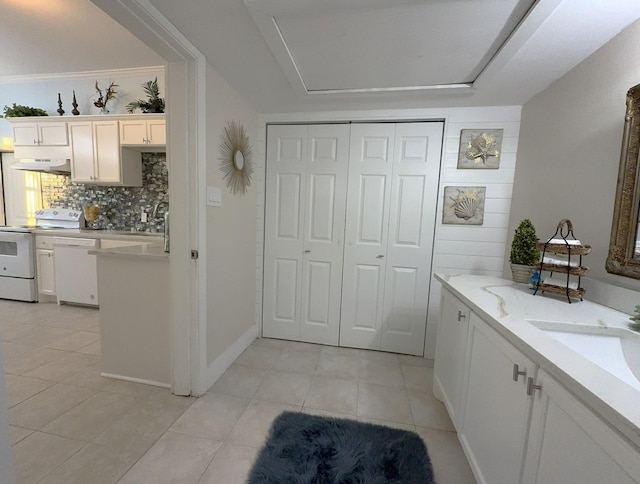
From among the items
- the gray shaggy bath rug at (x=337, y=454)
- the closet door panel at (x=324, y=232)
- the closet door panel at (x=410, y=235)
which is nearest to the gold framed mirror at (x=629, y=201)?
the closet door panel at (x=410, y=235)

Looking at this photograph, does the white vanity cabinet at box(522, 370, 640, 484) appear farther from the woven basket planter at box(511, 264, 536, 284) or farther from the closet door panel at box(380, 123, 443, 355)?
the closet door panel at box(380, 123, 443, 355)

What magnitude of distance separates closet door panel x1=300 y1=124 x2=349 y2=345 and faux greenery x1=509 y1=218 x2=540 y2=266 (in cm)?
137

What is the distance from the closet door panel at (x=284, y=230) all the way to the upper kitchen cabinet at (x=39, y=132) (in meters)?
2.76

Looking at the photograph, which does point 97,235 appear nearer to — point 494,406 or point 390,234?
point 390,234

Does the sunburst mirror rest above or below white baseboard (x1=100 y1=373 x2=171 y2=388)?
above

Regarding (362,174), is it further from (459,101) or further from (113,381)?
(113,381)

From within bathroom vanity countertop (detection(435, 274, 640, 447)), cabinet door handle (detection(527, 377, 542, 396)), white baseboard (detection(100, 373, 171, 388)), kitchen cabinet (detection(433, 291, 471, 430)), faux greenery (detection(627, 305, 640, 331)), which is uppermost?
faux greenery (detection(627, 305, 640, 331))

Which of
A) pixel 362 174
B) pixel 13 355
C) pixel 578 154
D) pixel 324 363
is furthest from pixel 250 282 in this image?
pixel 578 154

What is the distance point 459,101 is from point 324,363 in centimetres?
246

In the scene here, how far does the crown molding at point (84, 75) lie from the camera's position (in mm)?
3189

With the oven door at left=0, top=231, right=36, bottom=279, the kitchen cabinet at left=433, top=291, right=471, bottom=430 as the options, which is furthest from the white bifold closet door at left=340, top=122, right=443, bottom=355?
the oven door at left=0, top=231, right=36, bottom=279

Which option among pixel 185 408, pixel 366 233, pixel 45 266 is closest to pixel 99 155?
pixel 45 266

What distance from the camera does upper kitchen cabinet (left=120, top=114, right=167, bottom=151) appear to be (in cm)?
299

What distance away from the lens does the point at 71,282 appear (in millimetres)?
3180
